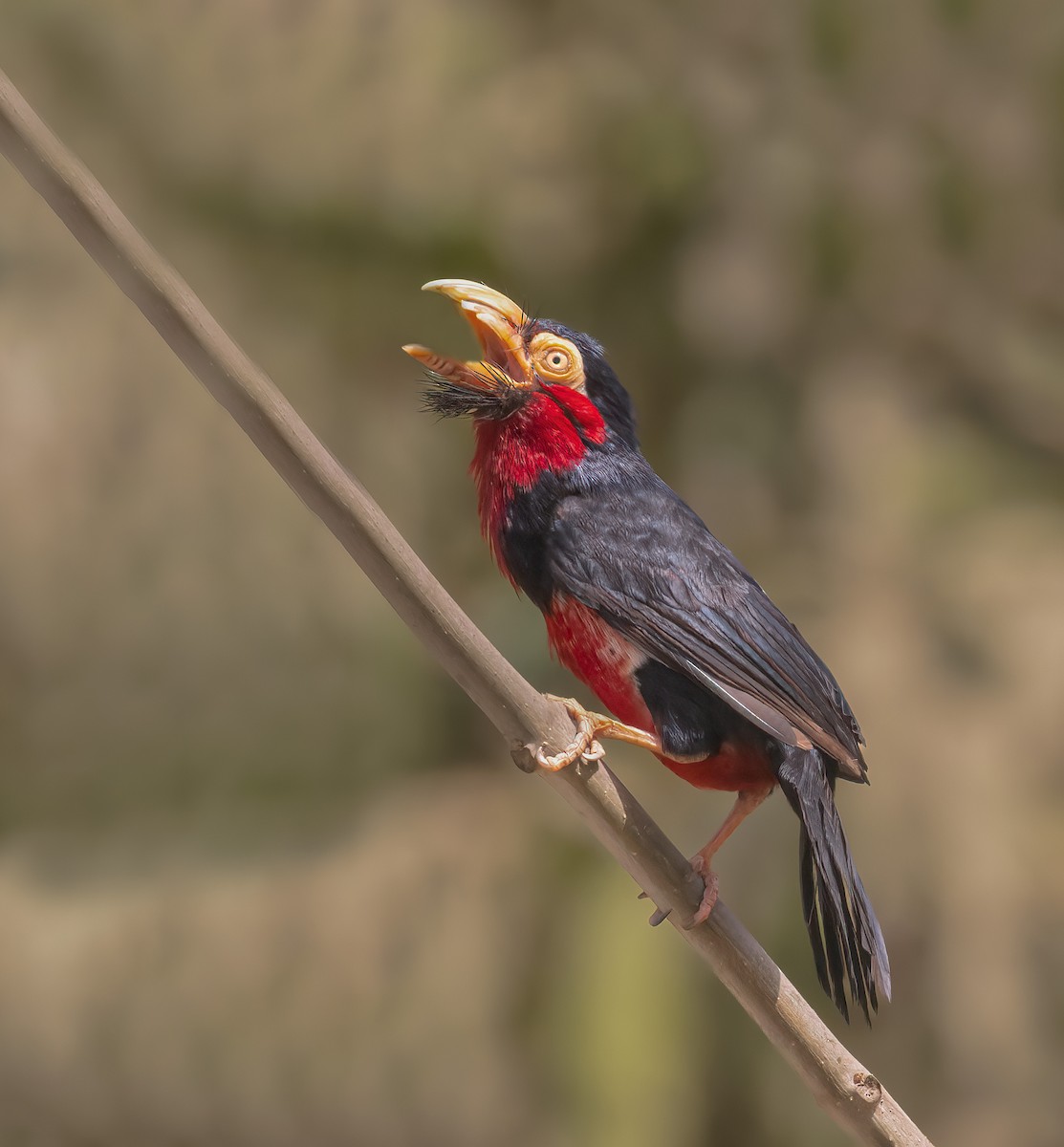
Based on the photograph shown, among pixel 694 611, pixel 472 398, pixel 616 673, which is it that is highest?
pixel 472 398

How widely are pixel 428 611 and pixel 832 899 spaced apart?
76 cm

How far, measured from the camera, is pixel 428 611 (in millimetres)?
1334

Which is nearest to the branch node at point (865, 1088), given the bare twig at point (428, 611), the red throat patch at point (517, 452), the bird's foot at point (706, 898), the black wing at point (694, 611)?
the bare twig at point (428, 611)

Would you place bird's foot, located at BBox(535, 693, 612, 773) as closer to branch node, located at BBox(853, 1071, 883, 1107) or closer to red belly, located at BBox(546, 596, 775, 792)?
red belly, located at BBox(546, 596, 775, 792)

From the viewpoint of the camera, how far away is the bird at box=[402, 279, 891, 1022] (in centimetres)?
181

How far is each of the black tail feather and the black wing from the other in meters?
0.06

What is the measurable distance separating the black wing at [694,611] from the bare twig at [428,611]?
319mm

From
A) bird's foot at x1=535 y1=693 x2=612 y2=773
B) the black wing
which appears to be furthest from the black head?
bird's foot at x1=535 y1=693 x2=612 y2=773

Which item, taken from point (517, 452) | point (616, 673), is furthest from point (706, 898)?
point (517, 452)

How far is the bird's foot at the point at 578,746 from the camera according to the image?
1459mm

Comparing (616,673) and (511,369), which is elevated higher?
(511,369)

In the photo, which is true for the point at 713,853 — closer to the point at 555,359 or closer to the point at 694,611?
the point at 694,611

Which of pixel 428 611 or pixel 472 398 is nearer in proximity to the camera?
pixel 428 611

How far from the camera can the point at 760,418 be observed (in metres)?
5.30
